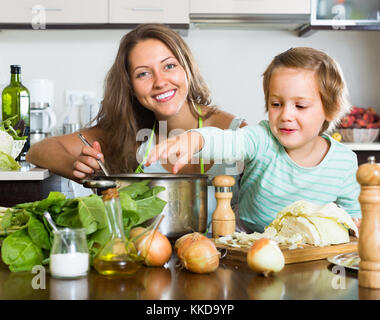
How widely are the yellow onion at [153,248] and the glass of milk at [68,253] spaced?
0.31ft

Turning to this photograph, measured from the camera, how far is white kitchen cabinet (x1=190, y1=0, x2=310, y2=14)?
9.29 ft

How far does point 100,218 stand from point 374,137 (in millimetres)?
2401

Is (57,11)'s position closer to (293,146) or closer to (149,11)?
(149,11)

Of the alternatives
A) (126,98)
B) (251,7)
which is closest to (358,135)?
(251,7)

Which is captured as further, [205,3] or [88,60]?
[88,60]

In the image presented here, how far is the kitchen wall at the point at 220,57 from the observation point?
123 inches

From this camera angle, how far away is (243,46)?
319 cm

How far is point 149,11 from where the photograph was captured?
2.81m

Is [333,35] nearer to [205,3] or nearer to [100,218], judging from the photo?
[205,3]

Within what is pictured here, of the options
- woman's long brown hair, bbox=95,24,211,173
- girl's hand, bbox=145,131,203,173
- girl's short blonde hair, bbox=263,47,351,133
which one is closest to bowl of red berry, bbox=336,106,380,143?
woman's long brown hair, bbox=95,24,211,173

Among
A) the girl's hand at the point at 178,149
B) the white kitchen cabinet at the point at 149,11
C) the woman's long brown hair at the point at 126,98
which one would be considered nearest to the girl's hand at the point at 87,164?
the woman's long brown hair at the point at 126,98

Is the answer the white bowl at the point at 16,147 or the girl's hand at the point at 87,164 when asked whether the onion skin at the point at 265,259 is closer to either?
the girl's hand at the point at 87,164

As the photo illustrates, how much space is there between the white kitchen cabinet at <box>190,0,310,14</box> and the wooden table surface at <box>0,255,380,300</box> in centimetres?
225

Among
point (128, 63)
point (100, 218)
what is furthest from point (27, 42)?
point (100, 218)
